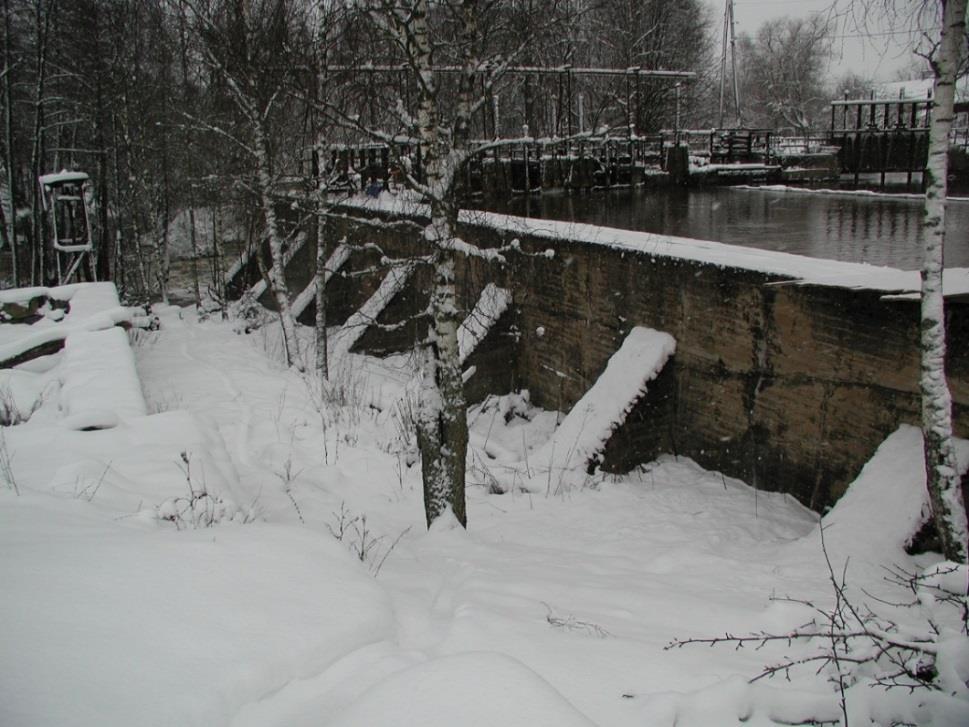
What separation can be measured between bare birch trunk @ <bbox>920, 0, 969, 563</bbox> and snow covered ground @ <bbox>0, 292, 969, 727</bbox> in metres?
0.62

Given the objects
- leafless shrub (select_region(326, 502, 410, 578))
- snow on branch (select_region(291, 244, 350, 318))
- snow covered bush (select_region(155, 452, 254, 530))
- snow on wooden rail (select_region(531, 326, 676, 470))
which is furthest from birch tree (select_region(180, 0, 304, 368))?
snow covered bush (select_region(155, 452, 254, 530))

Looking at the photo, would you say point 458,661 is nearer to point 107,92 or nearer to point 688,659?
point 688,659

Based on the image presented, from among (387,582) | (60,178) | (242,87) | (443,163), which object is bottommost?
(387,582)

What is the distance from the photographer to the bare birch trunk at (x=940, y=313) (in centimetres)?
433

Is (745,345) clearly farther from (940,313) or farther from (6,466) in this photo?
(6,466)

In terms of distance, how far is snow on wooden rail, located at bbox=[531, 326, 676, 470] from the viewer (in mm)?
7691

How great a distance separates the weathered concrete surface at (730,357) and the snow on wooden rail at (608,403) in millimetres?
141

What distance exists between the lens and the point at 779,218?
36.8 feet

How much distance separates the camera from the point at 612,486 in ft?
24.2

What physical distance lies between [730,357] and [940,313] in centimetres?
298

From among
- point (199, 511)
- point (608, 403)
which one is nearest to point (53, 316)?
point (199, 511)

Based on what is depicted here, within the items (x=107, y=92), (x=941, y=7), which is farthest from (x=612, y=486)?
(x=107, y=92)

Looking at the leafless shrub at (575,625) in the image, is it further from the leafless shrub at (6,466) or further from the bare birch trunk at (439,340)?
the leafless shrub at (6,466)

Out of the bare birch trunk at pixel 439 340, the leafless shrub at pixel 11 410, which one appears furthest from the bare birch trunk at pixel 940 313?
the leafless shrub at pixel 11 410
